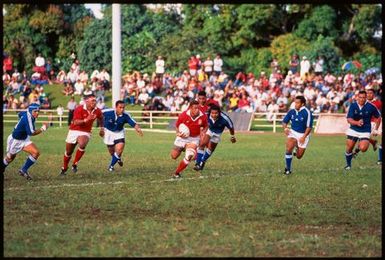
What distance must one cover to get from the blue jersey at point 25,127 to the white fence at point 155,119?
80.1ft

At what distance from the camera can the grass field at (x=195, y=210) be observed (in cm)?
1113

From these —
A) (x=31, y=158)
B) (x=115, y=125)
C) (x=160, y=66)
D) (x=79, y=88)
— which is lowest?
(x=79, y=88)

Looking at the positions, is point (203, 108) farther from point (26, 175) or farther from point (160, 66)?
point (160, 66)

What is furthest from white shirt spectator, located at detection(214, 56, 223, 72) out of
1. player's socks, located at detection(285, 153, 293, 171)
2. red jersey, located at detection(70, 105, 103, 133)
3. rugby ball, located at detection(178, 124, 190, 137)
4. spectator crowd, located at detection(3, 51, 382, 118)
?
rugby ball, located at detection(178, 124, 190, 137)

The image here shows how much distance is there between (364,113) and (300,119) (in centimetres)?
217

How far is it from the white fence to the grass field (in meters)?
19.6

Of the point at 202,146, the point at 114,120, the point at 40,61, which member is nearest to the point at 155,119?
the point at 40,61

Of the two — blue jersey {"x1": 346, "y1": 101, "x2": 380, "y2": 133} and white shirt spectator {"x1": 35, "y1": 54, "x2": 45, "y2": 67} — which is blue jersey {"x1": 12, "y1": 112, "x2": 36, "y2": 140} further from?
white shirt spectator {"x1": 35, "y1": 54, "x2": 45, "y2": 67}

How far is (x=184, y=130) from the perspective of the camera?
67.9 ft

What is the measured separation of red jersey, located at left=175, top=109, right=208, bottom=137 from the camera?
20.8 meters

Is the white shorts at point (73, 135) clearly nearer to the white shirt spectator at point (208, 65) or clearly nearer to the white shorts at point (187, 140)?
the white shorts at point (187, 140)

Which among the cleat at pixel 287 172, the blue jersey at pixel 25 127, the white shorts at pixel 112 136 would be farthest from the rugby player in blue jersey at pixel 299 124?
the blue jersey at pixel 25 127

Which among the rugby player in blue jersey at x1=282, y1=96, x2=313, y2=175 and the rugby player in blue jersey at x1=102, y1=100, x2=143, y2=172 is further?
the rugby player in blue jersey at x1=102, y1=100, x2=143, y2=172

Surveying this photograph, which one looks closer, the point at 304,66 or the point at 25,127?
the point at 25,127
